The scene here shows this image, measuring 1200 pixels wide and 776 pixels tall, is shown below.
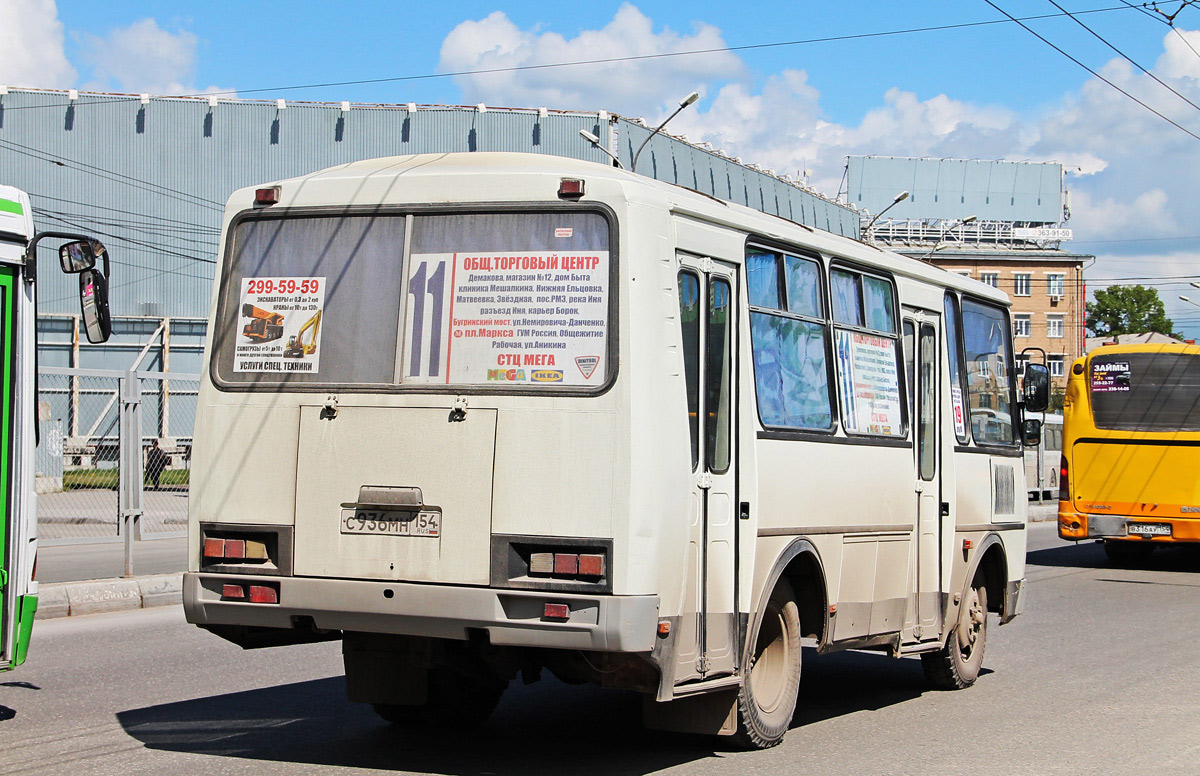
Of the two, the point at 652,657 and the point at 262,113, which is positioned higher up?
the point at 262,113

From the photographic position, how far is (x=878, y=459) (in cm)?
836

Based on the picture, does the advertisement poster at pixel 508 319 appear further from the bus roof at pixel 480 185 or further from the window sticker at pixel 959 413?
the window sticker at pixel 959 413

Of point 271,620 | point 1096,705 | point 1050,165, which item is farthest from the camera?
point 1050,165

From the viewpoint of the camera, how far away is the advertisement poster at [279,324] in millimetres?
6559

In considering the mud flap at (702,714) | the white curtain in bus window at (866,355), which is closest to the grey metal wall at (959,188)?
the white curtain in bus window at (866,355)

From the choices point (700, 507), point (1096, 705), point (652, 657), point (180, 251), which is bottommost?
point (1096, 705)

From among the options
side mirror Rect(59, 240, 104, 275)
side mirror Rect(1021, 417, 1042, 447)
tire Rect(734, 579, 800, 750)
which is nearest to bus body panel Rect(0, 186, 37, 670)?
side mirror Rect(59, 240, 104, 275)

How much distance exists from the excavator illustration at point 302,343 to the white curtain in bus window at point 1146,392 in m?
16.0

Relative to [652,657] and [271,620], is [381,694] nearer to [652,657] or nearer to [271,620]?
[271,620]

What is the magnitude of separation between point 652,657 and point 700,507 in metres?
0.76

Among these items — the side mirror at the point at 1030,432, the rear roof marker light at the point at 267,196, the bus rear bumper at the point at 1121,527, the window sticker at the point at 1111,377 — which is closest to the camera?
the rear roof marker light at the point at 267,196

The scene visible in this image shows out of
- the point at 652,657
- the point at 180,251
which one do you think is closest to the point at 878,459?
the point at 652,657

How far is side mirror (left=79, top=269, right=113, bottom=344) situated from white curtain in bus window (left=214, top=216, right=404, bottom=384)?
1106mm

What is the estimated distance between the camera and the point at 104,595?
13312 mm
